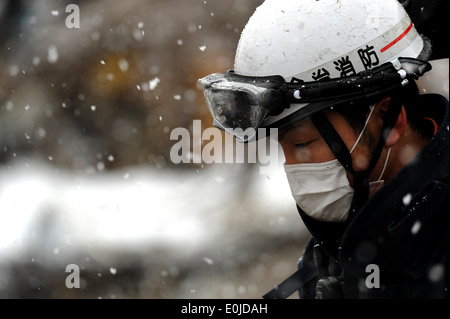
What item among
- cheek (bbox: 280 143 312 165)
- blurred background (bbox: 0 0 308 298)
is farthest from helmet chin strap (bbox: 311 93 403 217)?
blurred background (bbox: 0 0 308 298)

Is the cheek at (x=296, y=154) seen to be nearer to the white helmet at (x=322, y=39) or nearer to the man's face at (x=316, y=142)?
the man's face at (x=316, y=142)

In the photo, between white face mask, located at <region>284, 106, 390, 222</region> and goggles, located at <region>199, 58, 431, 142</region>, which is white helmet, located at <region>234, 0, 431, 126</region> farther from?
white face mask, located at <region>284, 106, 390, 222</region>

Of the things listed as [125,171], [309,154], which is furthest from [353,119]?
[125,171]

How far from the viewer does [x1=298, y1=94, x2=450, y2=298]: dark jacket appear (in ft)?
6.78

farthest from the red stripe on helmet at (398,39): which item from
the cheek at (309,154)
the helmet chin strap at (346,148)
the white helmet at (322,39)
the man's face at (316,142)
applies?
the cheek at (309,154)

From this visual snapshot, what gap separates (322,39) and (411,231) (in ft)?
2.57

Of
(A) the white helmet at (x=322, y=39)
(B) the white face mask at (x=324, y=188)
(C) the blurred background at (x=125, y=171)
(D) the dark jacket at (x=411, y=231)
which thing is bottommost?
(D) the dark jacket at (x=411, y=231)

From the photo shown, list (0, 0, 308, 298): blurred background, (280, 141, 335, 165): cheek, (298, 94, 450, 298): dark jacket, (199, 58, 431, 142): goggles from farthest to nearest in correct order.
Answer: (0, 0, 308, 298): blurred background, (280, 141, 335, 165): cheek, (199, 58, 431, 142): goggles, (298, 94, 450, 298): dark jacket

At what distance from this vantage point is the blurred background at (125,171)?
646 cm

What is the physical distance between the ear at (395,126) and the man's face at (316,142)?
9 cm

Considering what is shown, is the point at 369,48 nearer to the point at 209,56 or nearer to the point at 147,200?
the point at 147,200

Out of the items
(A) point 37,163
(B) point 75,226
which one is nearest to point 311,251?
(B) point 75,226

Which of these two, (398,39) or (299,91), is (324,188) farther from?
(398,39)

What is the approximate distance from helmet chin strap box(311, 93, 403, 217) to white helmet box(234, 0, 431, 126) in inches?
4.8
